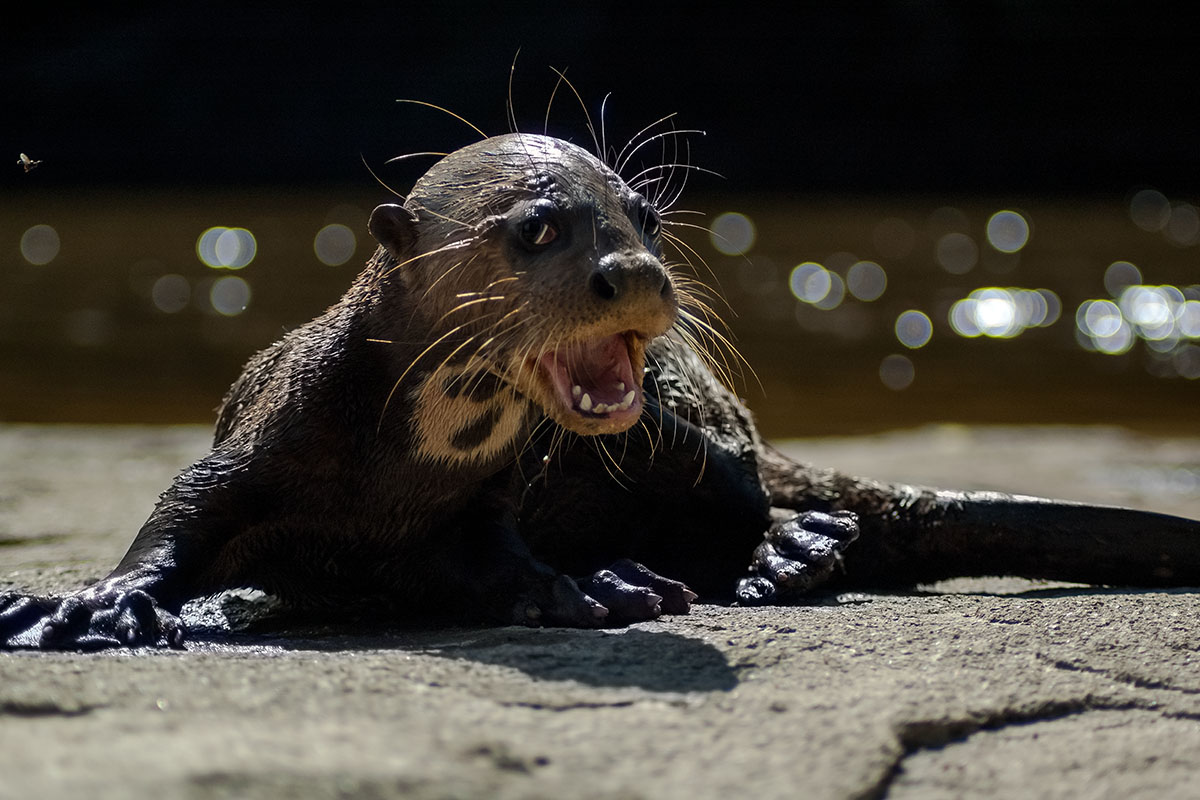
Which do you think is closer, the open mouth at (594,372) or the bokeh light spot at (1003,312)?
the open mouth at (594,372)

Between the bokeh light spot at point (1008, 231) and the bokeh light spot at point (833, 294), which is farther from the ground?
the bokeh light spot at point (1008, 231)

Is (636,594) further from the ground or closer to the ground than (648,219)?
closer to the ground

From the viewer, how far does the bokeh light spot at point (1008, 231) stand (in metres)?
16.5

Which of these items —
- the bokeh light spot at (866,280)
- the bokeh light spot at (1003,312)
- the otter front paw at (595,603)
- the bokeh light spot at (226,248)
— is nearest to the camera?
the otter front paw at (595,603)

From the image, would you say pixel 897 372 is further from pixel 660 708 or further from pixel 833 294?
pixel 660 708

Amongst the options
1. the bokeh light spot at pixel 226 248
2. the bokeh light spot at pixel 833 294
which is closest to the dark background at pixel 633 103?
the bokeh light spot at pixel 226 248

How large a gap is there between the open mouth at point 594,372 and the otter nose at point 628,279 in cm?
11

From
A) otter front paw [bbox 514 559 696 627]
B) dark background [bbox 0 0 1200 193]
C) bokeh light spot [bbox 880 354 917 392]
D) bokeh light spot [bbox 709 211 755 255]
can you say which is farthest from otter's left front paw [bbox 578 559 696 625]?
dark background [bbox 0 0 1200 193]

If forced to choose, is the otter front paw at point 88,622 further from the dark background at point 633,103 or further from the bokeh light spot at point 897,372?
the dark background at point 633,103

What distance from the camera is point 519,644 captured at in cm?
243

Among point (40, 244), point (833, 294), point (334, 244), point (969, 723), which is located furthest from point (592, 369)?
point (40, 244)

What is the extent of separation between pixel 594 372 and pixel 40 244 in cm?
1519

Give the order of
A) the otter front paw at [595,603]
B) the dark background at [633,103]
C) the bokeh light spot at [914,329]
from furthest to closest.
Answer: the dark background at [633,103], the bokeh light spot at [914,329], the otter front paw at [595,603]

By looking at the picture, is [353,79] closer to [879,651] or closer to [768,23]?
[768,23]
